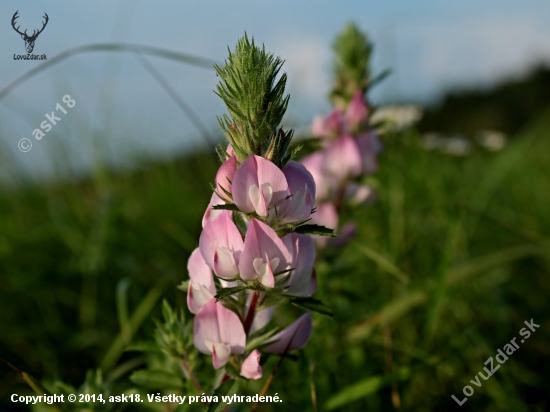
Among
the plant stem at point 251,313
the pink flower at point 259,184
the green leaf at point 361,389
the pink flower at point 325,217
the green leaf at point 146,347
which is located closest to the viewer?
the pink flower at point 259,184

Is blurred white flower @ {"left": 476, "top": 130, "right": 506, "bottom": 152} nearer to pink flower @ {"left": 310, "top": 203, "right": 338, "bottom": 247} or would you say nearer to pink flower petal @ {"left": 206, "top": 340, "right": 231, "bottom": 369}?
pink flower @ {"left": 310, "top": 203, "right": 338, "bottom": 247}

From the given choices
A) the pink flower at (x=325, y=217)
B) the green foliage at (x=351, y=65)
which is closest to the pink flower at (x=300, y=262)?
the pink flower at (x=325, y=217)

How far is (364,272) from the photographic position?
2.51m

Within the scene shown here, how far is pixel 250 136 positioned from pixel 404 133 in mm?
2258

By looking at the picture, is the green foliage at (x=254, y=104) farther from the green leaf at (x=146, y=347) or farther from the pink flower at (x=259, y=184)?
the green leaf at (x=146, y=347)

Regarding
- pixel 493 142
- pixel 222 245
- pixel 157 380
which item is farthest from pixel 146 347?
pixel 493 142

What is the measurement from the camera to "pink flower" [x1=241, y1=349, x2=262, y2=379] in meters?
0.90

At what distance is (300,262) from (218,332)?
0.21m

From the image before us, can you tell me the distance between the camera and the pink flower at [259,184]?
2.73ft

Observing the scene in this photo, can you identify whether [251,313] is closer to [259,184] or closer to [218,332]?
[218,332]

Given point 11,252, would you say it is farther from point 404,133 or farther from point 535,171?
point 535,171

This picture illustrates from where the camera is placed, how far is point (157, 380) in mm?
1104

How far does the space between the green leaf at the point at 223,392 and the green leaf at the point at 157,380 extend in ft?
0.64

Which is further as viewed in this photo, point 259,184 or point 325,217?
point 325,217
